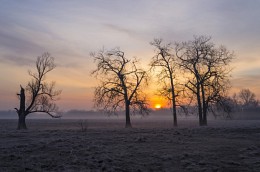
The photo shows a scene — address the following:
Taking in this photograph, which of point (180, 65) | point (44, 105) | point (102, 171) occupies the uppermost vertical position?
point (180, 65)

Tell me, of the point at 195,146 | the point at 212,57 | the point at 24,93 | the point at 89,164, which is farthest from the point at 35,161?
Answer: the point at 212,57

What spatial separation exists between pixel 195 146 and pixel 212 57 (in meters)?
33.5

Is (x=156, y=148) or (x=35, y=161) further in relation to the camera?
(x=156, y=148)

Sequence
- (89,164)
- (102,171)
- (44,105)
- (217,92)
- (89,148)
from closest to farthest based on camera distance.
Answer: (102,171), (89,164), (89,148), (217,92), (44,105)

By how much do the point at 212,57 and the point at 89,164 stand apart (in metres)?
41.2

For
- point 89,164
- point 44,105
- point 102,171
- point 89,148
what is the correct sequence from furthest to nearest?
1. point 44,105
2. point 89,148
3. point 89,164
4. point 102,171

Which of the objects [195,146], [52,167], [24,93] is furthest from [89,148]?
[24,93]

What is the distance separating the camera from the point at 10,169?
14812 mm

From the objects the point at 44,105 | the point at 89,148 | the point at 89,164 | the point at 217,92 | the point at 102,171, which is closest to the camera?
the point at 102,171

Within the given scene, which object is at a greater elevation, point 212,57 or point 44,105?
point 212,57

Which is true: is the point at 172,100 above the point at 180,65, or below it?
below

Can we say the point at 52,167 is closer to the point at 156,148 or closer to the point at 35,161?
the point at 35,161

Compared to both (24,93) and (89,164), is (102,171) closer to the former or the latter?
(89,164)

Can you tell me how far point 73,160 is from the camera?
55.3 feet
